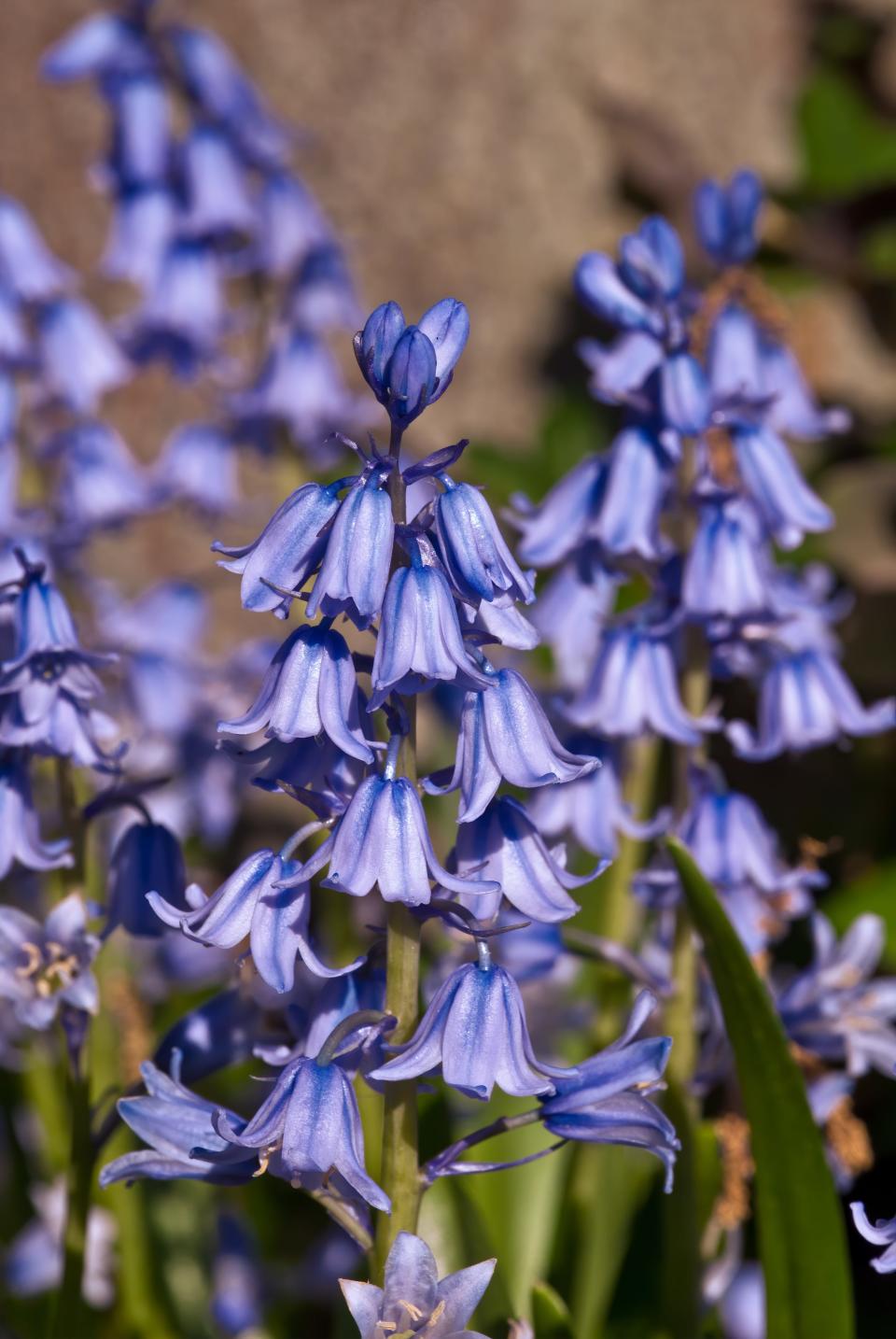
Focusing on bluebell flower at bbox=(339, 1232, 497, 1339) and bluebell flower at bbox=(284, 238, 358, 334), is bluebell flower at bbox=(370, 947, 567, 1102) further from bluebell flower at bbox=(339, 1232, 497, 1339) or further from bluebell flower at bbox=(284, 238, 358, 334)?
bluebell flower at bbox=(284, 238, 358, 334)

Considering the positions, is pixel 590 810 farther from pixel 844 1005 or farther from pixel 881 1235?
pixel 881 1235

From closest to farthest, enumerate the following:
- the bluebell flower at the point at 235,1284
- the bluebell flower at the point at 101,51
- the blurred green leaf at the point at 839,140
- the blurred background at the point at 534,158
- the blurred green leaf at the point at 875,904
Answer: the bluebell flower at the point at 235,1284 < the blurred green leaf at the point at 875,904 < the bluebell flower at the point at 101,51 < the blurred background at the point at 534,158 < the blurred green leaf at the point at 839,140

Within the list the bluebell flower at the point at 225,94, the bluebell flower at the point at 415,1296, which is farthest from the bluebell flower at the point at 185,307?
the bluebell flower at the point at 415,1296

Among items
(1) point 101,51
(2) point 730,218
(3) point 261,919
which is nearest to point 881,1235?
(3) point 261,919

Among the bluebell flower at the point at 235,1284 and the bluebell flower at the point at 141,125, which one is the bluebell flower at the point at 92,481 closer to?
the bluebell flower at the point at 141,125

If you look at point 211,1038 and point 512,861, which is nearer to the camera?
point 512,861

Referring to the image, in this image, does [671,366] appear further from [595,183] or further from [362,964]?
[595,183]
